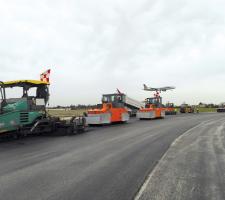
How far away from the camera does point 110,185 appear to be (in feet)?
19.7

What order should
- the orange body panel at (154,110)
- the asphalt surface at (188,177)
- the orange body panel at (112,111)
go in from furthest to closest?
the orange body panel at (154,110), the orange body panel at (112,111), the asphalt surface at (188,177)

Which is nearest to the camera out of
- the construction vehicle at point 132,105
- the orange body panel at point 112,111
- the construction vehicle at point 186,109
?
the orange body panel at point 112,111

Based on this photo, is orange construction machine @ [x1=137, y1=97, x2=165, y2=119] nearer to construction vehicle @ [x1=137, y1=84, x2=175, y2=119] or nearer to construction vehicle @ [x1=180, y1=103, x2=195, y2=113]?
construction vehicle @ [x1=137, y1=84, x2=175, y2=119]

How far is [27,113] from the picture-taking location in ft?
46.3

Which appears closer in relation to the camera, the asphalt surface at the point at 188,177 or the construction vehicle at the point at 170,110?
the asphalt surface at the point at 188,177

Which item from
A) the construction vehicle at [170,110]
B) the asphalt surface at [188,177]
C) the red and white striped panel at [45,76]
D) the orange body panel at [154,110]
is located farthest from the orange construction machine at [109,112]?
the construction vehicle at [170,110]

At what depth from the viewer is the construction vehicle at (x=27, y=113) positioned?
1334 centimetres

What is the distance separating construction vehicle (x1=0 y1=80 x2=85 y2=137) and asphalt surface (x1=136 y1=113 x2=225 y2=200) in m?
7.15

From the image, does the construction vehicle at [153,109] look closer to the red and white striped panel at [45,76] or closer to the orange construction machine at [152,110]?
the orange construction machine at [152,110]

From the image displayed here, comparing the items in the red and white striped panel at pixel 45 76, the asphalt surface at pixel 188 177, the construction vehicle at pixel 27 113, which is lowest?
the asphalt surface at pixel 188 177

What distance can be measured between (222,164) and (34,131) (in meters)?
9.48

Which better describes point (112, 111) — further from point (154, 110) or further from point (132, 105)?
point (132, 105)

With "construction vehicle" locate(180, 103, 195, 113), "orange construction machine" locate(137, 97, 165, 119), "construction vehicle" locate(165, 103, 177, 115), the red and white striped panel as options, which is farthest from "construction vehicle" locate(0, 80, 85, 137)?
"construction vehicle" locate(180, 103, 195, 113)

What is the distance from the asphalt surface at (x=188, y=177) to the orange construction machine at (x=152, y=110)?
20.1 m
